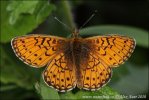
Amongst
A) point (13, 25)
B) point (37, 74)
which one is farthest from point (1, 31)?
point (37, 74)

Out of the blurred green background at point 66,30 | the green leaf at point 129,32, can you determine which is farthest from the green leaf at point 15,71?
the green leaf at point 129,32

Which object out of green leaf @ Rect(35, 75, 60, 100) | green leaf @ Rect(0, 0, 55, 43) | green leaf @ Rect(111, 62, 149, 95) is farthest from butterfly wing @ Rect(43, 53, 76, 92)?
green leaf @ Rect(111, 62, 149, 95)

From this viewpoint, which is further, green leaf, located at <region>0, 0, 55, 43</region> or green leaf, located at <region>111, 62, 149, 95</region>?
green leaf, located at <region>111, 62, 149, 95</region>

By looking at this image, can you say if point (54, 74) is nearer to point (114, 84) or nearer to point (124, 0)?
point (114, 84)

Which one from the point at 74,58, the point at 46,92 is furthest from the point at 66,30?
the point at 46,92

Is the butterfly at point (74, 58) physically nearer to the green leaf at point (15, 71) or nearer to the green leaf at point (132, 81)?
the green leaf at point (15, 71)

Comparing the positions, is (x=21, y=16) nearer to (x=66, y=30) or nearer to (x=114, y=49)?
(x=66, y=30)

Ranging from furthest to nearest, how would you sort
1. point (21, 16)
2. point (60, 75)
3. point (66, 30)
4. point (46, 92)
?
1. point (66, 30)
2. point (21, 16)
3. point (46, 92)
4. point (60, 75)

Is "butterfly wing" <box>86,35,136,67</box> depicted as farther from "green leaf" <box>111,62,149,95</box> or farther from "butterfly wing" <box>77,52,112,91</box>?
"green leaf" <box>111,62,149,95</box>
